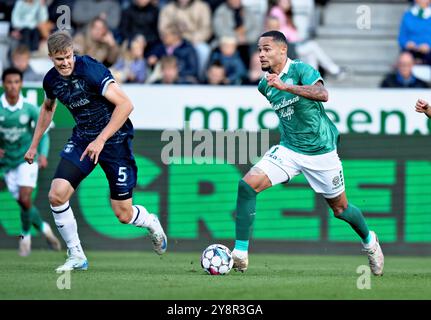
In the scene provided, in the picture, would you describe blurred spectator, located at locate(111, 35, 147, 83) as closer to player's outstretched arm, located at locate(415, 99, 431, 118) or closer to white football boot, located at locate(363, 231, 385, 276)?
white football boot, located at locate(363, 231, 385, 276)

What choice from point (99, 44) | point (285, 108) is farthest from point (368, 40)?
point (285, 108)

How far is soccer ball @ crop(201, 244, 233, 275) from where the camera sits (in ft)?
34.2

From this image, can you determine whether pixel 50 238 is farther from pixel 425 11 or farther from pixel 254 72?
pixel 425 11

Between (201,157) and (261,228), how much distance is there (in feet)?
4.61

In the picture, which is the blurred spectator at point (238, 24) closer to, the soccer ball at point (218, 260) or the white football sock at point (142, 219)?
the white football sock at point (142, 219)

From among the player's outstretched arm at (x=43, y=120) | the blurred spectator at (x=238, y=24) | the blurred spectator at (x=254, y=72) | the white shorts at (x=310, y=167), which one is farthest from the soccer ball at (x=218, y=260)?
the blurred spectator at (x=238, y=24)

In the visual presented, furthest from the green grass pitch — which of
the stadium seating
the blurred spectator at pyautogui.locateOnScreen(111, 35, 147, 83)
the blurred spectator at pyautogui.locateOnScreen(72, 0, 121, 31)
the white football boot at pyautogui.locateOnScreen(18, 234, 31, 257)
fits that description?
the blurred spectator at pyautogui.locateOnScreen(72, 0, 121, 31)

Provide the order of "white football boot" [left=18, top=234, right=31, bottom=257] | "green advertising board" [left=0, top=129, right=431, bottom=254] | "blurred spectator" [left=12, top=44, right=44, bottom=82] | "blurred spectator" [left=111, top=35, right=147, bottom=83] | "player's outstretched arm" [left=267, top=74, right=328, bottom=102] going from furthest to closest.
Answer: "blurred spectator" [left=111, top=35, right=147, bottom=83] → "blurred spectator" [left=12, top=44, right=44, bottom=82] → "green advertising board" [left=0, top=129, right=431, bottom=254] → "white football boot" [left=18, top=234, right=31, bottom=257] → "player's outstretched arm" [left=267, top=74, right=328, bottom=102]

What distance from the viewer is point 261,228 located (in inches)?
639

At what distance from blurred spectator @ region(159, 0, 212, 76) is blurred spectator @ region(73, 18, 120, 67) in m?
1.00

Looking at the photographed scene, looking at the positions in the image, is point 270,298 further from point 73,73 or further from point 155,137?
point 155,137

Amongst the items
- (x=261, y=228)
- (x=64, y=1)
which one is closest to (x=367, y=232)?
(x=261, y=228)

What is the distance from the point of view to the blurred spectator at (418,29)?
58.4ft

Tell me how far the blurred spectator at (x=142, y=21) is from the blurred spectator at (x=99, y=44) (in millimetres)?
577
